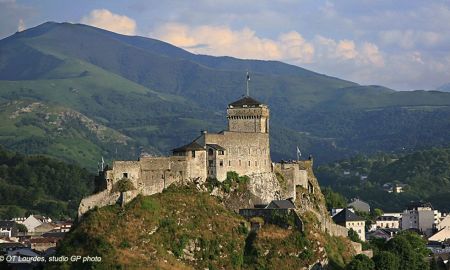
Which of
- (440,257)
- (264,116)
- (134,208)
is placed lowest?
(440,257)

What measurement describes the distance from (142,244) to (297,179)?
26586 millimetres

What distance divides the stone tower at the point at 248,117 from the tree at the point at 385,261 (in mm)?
16717

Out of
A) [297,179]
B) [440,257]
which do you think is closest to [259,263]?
[297,179]

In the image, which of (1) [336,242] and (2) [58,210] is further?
(2) [58,210]

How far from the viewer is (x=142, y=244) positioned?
273 feet

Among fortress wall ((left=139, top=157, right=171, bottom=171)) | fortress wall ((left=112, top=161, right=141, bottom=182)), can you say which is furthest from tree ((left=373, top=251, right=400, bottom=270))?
fortress wall ((left=112, top=161, right=141, bottom=182))

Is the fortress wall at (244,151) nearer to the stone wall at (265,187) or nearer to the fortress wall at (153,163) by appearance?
the stone wall at (265,187)

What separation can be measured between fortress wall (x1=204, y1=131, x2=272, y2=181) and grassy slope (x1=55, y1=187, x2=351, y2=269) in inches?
209

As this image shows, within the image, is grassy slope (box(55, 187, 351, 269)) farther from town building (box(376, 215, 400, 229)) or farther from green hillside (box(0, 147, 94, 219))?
green hillside (box(0, 147, 94, 219))

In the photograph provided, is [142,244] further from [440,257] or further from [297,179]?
[440,257]

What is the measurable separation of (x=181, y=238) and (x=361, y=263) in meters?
19.0

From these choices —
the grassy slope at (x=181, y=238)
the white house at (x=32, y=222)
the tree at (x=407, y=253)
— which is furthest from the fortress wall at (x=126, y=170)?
the white house at (x=32, y=222)

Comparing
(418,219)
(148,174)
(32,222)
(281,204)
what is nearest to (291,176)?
(281,204)

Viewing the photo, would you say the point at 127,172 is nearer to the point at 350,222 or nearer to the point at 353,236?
the point at 353,236
